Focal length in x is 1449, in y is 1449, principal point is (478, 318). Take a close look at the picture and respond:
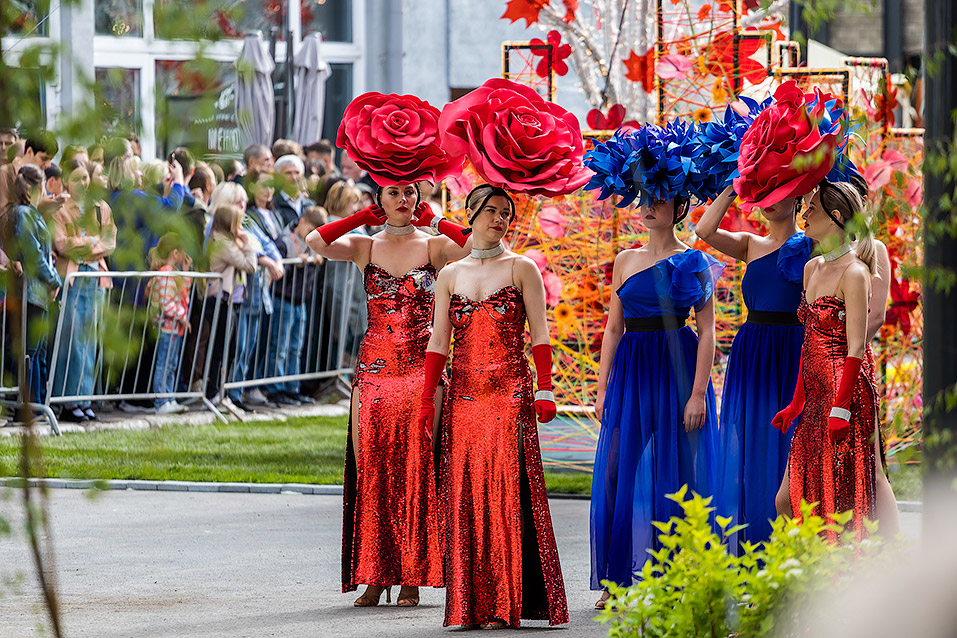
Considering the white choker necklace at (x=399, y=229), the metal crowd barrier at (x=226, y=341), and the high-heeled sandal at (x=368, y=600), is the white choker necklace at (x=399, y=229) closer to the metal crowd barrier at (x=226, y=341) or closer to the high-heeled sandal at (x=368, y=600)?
the high-heeled sandal at (x=368, y=600)

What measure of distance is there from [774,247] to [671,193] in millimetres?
472

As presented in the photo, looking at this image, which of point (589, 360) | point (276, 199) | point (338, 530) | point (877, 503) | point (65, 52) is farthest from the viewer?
point (276, 199)

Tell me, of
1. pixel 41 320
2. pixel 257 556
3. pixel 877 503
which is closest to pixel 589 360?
pixel 257 556

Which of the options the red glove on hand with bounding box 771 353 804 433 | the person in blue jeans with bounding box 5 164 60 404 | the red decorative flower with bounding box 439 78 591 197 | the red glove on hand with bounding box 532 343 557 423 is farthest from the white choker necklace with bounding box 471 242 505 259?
the person in blue jeans with bounding box 5 164 60 404

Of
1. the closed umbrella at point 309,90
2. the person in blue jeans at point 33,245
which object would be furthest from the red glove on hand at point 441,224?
the closed umbrella at point 309,90

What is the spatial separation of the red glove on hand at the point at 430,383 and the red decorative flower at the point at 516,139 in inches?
27.7

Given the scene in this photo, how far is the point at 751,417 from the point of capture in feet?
19.1

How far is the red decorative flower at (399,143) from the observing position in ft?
18.9

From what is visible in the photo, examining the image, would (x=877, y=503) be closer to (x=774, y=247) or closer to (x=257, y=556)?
(x=774, y=247)

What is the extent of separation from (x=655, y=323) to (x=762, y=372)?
0.47 m

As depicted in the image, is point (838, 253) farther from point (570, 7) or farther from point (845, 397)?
point (570, 7)

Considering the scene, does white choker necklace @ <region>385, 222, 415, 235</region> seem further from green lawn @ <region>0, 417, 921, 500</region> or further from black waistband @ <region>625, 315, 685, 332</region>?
green lawn @ <region>0, 417, 921, 500</region>

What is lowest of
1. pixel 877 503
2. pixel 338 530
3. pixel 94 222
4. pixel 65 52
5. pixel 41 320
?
pixel 338 530

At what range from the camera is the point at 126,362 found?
9.45m
